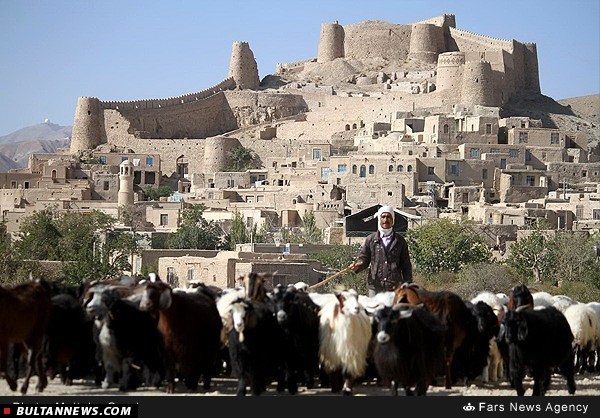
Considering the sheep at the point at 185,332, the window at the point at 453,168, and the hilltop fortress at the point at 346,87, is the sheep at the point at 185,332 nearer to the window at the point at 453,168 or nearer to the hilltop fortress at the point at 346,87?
the window at the point at 453,168

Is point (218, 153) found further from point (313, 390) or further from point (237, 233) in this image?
point (313, 390)

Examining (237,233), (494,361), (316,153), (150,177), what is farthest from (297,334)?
(150,177)

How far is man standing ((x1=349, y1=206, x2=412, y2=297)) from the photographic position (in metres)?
11.8

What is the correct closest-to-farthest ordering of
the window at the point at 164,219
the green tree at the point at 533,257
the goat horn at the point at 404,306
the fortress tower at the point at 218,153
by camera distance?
1. the goat horn at the point at 404,306
2. the green tree at the point at 533,257
3. the window at the point at 164,219
4. the fortress tower at the point at 218,153

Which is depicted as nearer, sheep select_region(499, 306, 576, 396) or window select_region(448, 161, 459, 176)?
sheep select_region(499, 306, 576, 396)

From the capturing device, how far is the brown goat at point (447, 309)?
10.5 metres

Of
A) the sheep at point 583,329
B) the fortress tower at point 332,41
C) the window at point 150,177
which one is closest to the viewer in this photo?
the sheep at point 583,329

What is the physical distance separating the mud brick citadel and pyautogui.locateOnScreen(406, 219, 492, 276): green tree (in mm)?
1999

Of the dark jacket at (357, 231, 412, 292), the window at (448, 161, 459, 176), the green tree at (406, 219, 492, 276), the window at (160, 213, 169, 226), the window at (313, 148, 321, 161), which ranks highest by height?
the window at (313, 148, 321, 161)

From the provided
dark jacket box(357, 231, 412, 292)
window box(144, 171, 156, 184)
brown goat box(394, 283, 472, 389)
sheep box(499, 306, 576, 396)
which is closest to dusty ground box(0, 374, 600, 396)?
sheep box(499, 306, 576, 396)

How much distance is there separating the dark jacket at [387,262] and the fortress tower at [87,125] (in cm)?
4549

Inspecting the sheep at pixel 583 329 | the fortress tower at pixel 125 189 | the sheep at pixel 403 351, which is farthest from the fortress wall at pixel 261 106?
the sheep at pixel 403 351

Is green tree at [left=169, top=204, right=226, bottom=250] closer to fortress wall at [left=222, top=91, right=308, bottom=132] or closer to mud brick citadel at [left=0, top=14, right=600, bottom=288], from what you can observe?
mud brick citadel at [left=0, top=14, right=600, bottom=288]

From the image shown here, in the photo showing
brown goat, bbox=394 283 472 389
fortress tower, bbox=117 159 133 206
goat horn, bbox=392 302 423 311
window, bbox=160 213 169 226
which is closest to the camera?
goat horn, bbox=392 302 423 311
